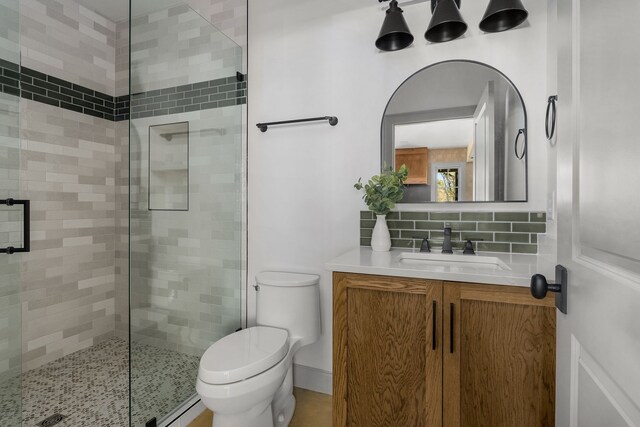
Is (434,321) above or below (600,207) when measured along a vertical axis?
below

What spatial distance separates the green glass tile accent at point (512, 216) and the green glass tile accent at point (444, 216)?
0.19 m

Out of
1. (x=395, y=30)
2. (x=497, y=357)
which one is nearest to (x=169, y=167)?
(x=395, y=30)

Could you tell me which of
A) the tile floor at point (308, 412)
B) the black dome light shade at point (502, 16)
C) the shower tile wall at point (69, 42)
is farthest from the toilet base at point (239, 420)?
the shower tile wall at point (69, 42)

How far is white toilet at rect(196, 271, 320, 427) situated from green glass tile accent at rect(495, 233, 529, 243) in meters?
1.01

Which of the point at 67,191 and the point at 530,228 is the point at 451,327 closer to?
the point at 530,228

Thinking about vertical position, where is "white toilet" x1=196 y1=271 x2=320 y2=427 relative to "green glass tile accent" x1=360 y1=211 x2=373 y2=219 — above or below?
below

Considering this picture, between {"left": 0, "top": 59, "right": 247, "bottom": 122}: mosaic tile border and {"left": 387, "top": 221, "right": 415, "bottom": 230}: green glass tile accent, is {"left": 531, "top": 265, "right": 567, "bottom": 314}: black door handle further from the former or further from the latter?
{"left": 0, "top": 59, "right": 247, "bottom": 122}: mosaic tile border

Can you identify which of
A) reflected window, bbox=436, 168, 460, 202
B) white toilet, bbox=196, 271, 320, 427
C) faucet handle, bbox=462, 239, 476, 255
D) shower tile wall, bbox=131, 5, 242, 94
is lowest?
white toilet, bbox=196, 271, 320, 427

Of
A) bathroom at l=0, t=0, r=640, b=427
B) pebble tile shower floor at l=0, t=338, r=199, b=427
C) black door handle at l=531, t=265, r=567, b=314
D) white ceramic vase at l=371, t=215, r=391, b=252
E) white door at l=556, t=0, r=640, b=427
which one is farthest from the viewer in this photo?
white ceramic vase at l=371, t=215, r=391, b=252

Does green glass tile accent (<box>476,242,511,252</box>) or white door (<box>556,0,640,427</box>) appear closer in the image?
white door (<box>556,0,640,427</box>)

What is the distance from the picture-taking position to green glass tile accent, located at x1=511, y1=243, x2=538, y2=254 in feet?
5.44

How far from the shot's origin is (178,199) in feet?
5.67

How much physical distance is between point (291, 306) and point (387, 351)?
0.66 metres

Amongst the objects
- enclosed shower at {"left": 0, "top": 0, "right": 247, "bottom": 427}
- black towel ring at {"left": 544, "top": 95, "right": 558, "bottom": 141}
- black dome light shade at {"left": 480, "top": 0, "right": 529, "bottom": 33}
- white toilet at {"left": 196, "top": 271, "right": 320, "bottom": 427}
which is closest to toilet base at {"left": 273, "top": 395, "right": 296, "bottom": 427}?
white toilet at {"left": 196, "top": 271, "right": 320, "bottom": 427}
